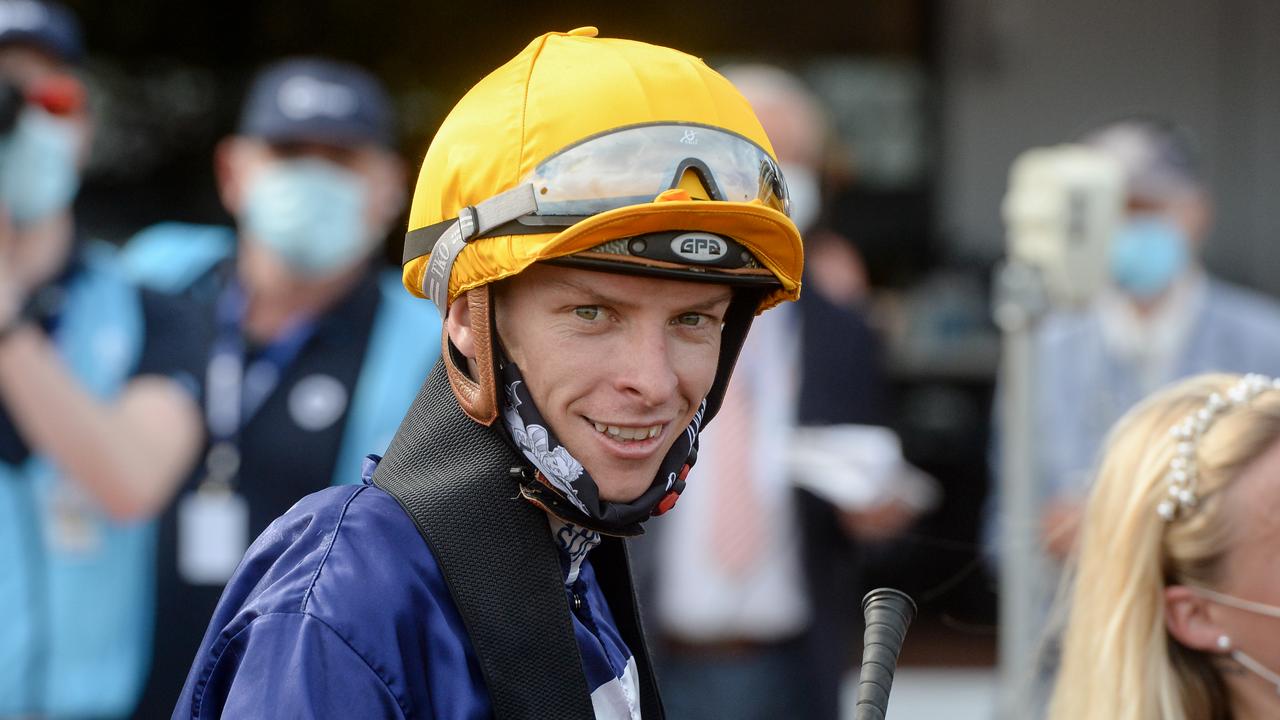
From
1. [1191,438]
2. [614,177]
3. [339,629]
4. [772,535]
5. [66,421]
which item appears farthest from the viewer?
[772,535]

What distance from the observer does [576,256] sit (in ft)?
5.59

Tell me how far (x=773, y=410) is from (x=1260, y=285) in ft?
13.4

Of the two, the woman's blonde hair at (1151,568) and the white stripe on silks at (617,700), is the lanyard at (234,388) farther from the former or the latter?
the white stripe on silks at (617,700)

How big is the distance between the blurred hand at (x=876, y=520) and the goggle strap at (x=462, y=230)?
279cm

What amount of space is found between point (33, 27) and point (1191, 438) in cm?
306

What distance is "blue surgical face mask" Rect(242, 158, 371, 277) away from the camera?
4492mm

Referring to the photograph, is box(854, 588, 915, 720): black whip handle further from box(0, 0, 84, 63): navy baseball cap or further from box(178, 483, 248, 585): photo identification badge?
box(0, 0, 84, 63): navy baseball cap

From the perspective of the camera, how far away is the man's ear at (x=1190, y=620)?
2.41m

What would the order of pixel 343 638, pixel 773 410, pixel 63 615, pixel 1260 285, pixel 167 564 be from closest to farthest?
pixel 343 638 < pixel 63 615 < pixel 167 564 < pixel 773 410 < pixel 1260 285

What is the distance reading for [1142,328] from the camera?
4.90m

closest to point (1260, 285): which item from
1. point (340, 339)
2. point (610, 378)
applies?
point (340, 339)

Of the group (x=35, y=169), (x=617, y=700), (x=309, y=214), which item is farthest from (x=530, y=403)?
(x=309, y=214)

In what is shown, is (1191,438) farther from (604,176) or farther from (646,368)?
(604,176)

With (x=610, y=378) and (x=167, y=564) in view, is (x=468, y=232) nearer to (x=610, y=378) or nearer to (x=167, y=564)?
(x=610, y=378)
